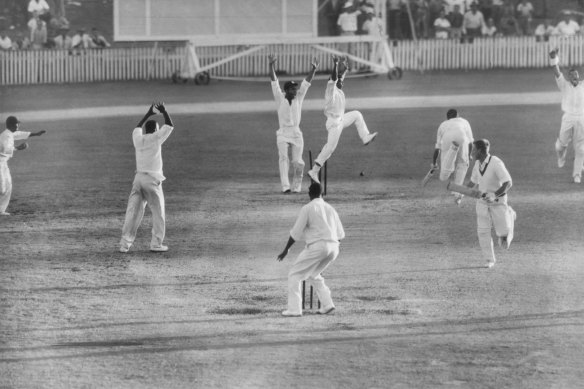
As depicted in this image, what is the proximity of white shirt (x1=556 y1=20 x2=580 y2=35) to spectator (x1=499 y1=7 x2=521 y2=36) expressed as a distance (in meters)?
2.03

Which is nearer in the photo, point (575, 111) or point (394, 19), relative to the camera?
point (575, 111)

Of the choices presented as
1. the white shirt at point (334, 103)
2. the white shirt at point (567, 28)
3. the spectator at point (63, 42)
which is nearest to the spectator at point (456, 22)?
the white shirt at point (567, 28)

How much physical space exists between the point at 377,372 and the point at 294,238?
2515 millimetres

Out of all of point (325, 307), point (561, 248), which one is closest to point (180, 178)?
point (561, 248)

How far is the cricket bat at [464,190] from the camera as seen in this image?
723 inches

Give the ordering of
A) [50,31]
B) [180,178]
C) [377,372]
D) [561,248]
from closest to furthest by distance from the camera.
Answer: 1. [377,372]
2. [561,248]
3. [180,178]
4. [50,31]

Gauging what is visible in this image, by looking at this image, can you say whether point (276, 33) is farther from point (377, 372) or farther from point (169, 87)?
point (377, 372)

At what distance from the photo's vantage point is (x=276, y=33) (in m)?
46.6

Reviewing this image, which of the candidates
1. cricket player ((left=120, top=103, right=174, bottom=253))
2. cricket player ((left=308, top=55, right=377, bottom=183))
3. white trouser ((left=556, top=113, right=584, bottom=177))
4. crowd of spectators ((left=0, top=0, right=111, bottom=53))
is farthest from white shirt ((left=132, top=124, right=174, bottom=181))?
crowd of spectators ((left=0, top=0, right=111, bottom=53))

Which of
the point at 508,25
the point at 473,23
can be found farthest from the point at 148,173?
the point at 508,25

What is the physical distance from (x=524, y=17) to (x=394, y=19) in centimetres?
522

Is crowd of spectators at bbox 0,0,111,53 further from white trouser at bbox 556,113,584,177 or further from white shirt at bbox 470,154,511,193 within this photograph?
white shirt at bbox 470,154,511,193

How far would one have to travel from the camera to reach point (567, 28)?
5125cm

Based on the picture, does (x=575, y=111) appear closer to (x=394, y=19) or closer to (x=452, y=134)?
(x=452, y=134)
